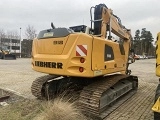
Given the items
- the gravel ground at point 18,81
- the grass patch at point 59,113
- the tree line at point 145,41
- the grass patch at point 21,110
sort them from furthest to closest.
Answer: the tree line at point 145,41
the gravel ground at point 18,81
the grass patch at point 21,110
the grass patch at point 59,113

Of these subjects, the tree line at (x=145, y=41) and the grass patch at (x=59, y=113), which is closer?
the grass patch at (x=59, y=113)

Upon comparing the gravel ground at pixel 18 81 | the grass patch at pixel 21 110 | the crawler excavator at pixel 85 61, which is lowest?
the grass patch at pixel 21 110

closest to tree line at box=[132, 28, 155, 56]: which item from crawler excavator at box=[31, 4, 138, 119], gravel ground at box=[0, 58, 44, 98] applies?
gravel ground at box=[0, 58, 44, 98]

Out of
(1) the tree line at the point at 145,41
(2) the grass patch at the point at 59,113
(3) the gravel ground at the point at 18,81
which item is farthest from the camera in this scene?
(1) the tree line at the point at 145,41

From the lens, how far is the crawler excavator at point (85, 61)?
528 centimetres

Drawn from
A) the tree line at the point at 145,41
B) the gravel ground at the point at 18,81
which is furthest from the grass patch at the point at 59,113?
the tree line at the point at 145,41

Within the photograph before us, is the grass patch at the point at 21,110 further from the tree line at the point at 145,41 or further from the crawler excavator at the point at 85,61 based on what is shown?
the tree line at the point at 145,41

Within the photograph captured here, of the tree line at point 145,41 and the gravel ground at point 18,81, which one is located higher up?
the tree line at point 145,41

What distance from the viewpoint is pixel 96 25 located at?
6.41 meters

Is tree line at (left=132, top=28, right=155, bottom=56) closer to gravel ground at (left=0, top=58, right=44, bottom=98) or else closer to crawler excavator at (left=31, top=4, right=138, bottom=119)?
gravel ground at (left=0, top=58, right=44, bottom=98)

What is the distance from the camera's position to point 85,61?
5.20m

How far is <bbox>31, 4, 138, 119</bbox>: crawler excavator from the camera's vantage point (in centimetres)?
528

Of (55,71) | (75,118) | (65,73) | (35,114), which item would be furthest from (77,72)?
(35,114)

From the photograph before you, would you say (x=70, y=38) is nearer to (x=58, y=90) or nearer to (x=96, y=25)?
(x=96, y=25)
